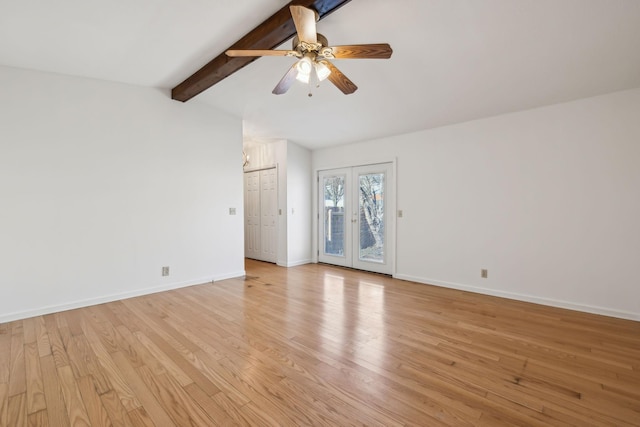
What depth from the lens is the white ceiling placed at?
87.0 inches

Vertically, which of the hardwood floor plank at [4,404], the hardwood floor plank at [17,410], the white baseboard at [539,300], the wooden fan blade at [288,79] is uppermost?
the wooden fan blade at [288,79]

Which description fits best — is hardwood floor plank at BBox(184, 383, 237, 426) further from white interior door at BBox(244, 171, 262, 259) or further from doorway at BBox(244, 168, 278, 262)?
white interior door at BBox(244, 171, 262, 259)

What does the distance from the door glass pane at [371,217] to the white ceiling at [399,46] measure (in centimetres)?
147

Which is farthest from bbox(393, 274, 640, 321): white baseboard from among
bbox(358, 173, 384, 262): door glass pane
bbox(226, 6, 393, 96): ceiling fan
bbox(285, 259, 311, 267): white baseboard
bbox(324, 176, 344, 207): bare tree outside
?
bbox(226, 6, 393, 96): ceiling fan

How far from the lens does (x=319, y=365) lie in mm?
2061

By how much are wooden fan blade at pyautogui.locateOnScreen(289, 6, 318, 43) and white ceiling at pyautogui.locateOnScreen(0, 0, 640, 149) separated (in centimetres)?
52

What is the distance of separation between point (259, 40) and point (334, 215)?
355 centimetres

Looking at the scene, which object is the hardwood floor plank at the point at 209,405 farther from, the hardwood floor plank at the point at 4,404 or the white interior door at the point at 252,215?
the white interior door at the point at 252,215

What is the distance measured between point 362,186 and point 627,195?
3.28 metres

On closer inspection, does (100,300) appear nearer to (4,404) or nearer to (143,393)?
(4,404)

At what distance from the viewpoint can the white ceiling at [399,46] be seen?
7.25 ft

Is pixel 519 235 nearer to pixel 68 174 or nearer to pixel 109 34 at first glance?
pixel 109 34

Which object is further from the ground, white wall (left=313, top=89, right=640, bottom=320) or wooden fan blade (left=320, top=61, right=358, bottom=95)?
wooden fan blade (left=320, top=61, right=358, bottom=95)

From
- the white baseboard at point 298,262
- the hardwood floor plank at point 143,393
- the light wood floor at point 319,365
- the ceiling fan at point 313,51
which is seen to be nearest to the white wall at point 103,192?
the light wood floor at point 319,365
